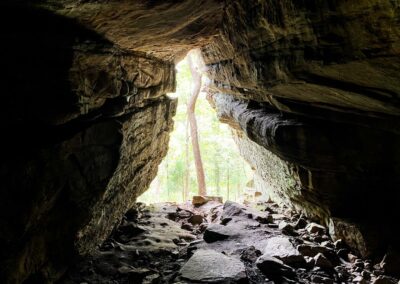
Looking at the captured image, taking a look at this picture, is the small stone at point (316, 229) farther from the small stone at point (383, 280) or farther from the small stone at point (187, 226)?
the small stone at point (187, 226)

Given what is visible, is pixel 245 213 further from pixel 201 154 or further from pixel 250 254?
pixel 201 154

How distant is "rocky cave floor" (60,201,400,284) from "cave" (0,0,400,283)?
0.40 m

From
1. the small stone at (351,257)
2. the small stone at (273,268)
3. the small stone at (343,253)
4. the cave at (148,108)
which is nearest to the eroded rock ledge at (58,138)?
the cave at (148,108)

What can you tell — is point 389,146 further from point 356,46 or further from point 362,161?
point 356,46

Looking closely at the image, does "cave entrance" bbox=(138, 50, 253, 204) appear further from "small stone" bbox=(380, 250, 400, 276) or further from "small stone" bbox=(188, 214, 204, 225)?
"small stone" bbox=(380, 250, 400, 276)

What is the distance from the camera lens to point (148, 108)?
8.01 metres

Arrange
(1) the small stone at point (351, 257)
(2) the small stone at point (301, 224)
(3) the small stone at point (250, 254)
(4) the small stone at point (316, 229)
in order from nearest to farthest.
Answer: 1. (1) the small stone at point (351, 257)
2. (3) the small stone at point (250, 254)
3. (4) the small stone at point (316, 229)
4. (2) the small stone at point (301, 224)

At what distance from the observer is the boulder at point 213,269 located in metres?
4.98

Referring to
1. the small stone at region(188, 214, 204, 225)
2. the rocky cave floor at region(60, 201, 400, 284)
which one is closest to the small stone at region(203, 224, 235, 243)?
the rocky cave floor at region(60, 201, 400, 284)

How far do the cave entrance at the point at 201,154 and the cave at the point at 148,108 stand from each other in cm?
1549

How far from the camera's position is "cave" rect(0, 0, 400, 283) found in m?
3.52

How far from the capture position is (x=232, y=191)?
29.8 m

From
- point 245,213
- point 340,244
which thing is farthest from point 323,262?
point 245,213

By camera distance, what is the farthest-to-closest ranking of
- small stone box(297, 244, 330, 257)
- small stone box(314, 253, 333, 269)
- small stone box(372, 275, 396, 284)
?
small stone box(297, 244, 330, 257)
small stone box(314, 253, 333, 269)
small stone box(372, 275, 396, 284)
